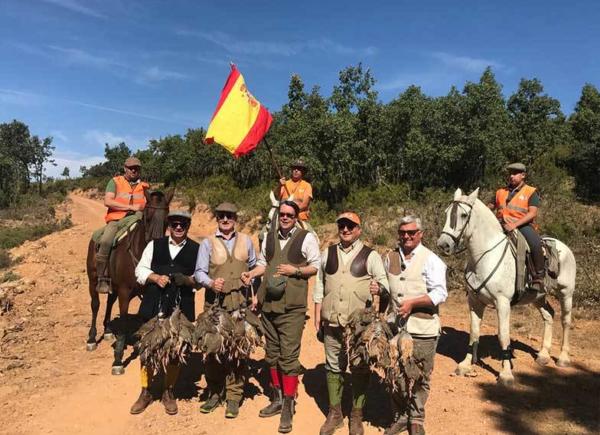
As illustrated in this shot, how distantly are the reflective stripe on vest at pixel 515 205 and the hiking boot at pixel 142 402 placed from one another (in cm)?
555

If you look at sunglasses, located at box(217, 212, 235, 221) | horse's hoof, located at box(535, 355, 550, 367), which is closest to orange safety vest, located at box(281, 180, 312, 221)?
sunglasses, located at box(217, 212, 235, 221)

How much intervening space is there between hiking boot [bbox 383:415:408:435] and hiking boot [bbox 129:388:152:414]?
273 centimetres

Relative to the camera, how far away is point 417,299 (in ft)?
12.7

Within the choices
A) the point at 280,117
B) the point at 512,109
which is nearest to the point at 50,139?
the point at 280,117

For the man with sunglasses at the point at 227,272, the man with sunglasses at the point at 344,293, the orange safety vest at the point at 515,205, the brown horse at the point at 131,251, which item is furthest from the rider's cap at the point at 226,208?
the orange safety vest at the point at 515,205

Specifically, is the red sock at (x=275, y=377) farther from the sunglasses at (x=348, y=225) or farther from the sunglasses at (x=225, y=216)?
the sunglasses at (x=348, y=225)

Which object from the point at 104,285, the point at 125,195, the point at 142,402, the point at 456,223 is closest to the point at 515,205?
the point at 456,223

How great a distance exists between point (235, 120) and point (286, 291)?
2997mm

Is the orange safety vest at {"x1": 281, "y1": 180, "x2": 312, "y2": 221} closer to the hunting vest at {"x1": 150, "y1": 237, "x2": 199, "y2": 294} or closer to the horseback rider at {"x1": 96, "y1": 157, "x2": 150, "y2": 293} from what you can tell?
the horseback rider at {"x1": 96, "y1": 157, "x2": 150, "y2": 293}

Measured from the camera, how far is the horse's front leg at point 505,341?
592 centimetres

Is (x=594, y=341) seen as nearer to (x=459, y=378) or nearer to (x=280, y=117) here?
(x=459, y=378)

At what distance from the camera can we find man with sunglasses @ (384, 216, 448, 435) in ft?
12.8

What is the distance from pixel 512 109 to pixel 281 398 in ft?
108

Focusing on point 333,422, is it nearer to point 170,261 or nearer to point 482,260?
point 170,261
